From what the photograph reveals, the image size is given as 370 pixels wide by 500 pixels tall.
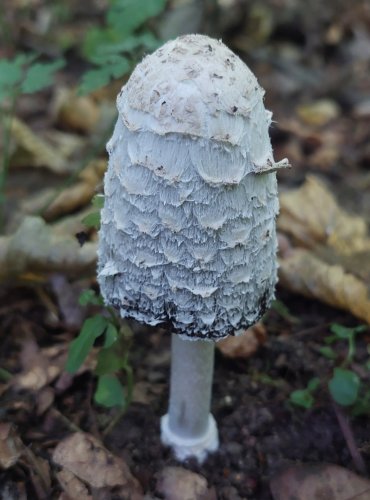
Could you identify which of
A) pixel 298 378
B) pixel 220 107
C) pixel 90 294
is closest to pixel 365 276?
pixel 298 378

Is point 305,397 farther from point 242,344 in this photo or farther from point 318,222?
point 318,222

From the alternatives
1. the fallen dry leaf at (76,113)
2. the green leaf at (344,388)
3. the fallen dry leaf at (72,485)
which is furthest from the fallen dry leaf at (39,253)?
the fallen dry leaf at (76,113)

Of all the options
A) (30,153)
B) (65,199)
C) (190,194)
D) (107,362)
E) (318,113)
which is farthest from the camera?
(318,113)

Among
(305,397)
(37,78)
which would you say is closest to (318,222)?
(305,397)

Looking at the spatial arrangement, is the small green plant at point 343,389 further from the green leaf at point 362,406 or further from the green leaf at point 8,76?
the green leaf at point 8,76

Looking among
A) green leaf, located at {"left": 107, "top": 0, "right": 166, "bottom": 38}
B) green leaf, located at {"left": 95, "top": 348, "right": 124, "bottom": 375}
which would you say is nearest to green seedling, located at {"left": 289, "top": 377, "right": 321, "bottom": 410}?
green leaf, located at {"left": 95, "top": 348, "right": 124, "bottom": 375}
